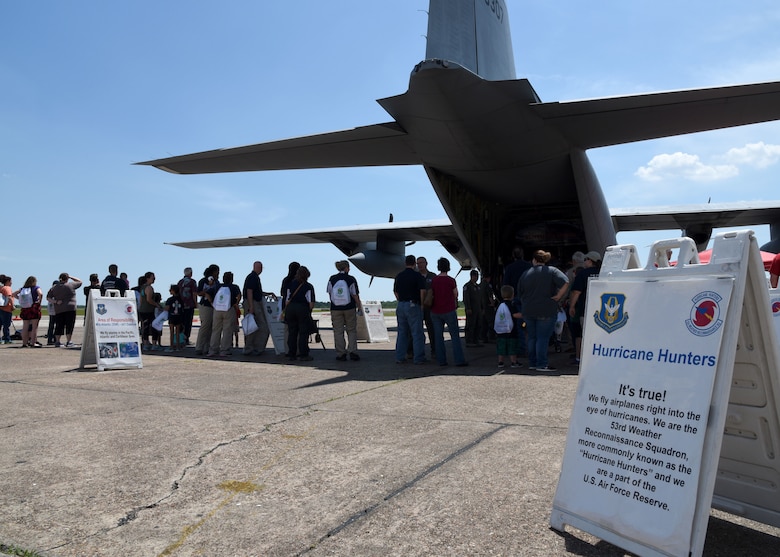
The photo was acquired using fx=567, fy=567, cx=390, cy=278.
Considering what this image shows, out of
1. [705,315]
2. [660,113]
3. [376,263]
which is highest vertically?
[660,113]

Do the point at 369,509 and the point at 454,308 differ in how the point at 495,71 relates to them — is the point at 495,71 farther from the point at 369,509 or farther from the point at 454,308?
the point at 369,509

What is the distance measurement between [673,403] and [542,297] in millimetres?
5023

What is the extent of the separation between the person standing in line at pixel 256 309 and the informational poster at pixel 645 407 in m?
8.08

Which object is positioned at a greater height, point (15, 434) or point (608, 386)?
point (608, 386)

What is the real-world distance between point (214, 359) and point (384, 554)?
7.91m

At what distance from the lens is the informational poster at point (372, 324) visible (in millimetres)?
13875

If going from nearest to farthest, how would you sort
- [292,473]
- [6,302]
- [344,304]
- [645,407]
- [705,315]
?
1. [705,315]
2. [645,407]
3. [292,473]
4. [344,304]
5. [6,302]

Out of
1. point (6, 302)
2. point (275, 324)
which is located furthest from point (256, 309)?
point (6, 302)

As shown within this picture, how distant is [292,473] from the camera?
323 centimetres

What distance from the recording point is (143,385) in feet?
21.0

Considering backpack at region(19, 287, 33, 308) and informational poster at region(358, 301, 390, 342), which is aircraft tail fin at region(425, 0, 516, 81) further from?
backpack at region(19, 287, 33, 308)

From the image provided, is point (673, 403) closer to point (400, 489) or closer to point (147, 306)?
point (400, 489)

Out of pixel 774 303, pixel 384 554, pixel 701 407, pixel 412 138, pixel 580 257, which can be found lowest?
pixel 384 554

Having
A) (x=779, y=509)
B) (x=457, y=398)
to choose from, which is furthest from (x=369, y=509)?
(x=457, y=398)
